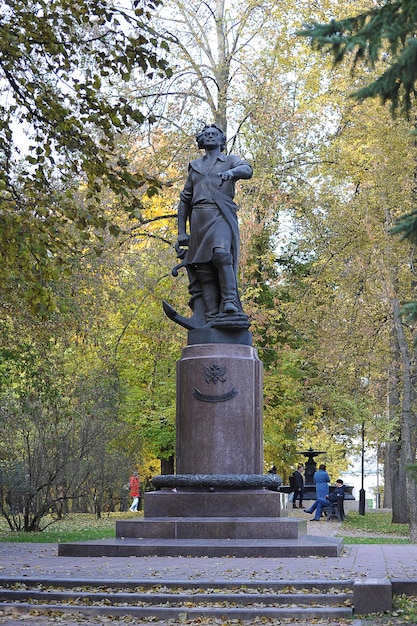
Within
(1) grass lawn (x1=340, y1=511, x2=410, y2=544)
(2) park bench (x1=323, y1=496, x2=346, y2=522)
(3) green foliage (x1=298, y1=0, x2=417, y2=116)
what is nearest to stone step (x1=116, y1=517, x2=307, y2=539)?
(1) grass lawn (x1=340, y1=511, x2=410, y2=544)

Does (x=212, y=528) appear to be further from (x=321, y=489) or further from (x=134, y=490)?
(x=134, y=490)

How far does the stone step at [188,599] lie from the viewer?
8078mm

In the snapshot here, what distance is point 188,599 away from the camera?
8.48 meters

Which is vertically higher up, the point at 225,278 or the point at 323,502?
the point at 225,278

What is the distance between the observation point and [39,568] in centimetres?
1043

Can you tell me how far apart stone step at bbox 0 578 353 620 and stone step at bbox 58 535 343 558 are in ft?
7.79

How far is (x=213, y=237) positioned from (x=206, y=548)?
4675 millimetres

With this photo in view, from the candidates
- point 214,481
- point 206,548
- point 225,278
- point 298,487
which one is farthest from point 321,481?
point 206,548

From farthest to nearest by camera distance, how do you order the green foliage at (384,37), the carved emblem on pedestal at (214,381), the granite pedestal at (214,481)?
the carved emblem on pedestal at (214,381) < the granite pedestal at (214,481) < the green foliage at (384,37)

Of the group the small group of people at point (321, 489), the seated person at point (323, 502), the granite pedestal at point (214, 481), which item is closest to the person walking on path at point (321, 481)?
the small group of people at point (321, 489)

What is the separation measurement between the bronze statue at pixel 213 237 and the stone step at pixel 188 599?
5.59 m

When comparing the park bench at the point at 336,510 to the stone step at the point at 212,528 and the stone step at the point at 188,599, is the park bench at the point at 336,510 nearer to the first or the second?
the stone step at the point at 212,528

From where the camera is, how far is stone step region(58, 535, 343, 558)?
11172 mm

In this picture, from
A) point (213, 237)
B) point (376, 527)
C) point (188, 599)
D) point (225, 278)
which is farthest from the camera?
point (376, 527)
